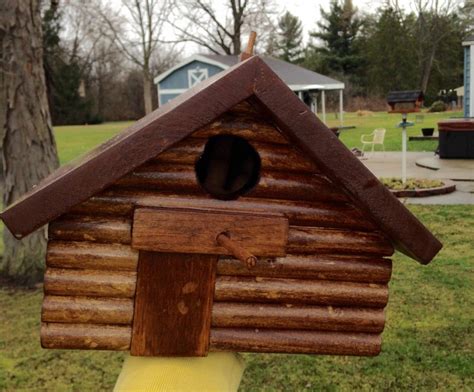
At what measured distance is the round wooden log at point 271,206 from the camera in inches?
55.8

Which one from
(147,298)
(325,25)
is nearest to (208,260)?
(147,298)

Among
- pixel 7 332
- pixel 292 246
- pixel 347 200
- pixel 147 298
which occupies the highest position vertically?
pixel 347 200

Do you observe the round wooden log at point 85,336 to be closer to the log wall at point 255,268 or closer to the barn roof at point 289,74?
the log wall at point 255,268

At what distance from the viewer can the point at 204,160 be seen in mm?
1810

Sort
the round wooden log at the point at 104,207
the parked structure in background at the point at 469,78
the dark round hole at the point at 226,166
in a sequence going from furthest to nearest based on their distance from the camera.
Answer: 1. the parked structure in background at the point at 469,78
2. the dark round hole at the point at 226,166
3. the round wooden log at the point at 104,207

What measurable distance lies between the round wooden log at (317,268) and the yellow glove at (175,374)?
0.80 feet

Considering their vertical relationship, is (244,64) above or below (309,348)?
above

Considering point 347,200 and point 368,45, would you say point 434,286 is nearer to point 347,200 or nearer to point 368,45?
point 347,200

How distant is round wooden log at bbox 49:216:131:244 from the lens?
1.42 m

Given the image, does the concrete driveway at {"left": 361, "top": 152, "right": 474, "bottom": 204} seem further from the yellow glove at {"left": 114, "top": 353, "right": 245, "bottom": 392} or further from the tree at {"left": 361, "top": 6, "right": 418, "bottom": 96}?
the tree at {"left": 361, "top": 6, "right": 418, "bottom": 96}

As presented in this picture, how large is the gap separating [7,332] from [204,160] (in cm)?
329

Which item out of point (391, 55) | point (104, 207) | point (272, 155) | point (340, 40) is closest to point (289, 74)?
point (391, 55)

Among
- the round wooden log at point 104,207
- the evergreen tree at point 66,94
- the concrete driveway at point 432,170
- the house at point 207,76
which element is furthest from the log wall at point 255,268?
the evergreen tree at point 66,94

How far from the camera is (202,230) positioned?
140 cm
